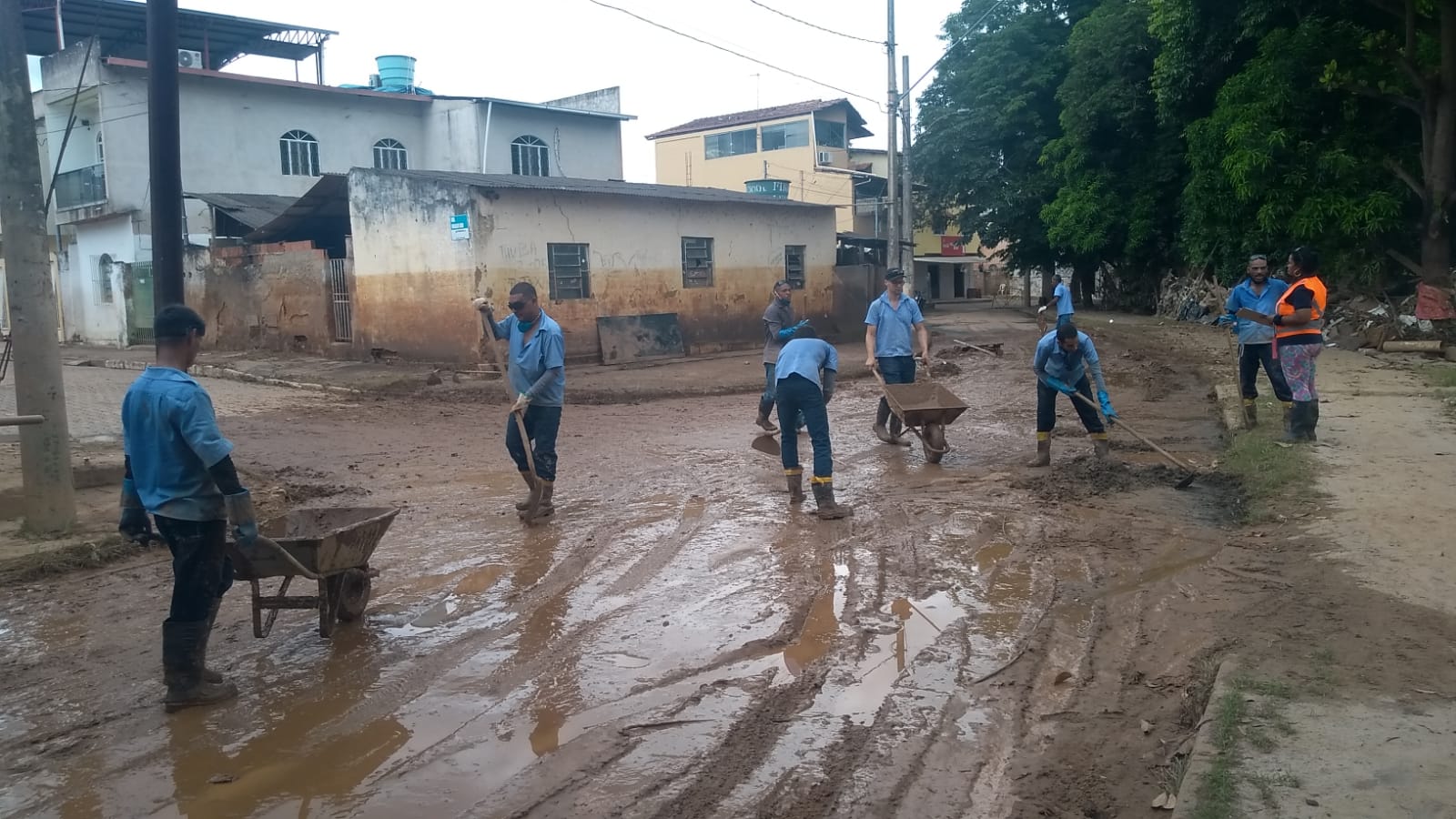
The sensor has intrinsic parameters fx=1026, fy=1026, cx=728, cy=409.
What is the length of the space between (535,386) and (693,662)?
329 cm

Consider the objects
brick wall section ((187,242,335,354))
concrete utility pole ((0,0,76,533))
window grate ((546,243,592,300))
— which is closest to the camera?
concrete utility pole ((0,0,76,533))

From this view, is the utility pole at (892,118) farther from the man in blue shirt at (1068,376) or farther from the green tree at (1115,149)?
the man in blue shirt at (1068,376)

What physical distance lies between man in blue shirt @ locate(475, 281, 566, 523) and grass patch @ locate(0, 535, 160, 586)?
2568 mm

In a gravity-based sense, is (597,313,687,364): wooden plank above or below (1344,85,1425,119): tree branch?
below

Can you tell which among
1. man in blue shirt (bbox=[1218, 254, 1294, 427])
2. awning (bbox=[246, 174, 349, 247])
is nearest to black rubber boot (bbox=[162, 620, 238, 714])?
man in blue shirt (bbox=[1218, 254, 1294, 427])

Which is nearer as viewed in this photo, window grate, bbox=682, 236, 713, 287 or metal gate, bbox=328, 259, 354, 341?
metal gate, bbox=328, 259, 354, 341

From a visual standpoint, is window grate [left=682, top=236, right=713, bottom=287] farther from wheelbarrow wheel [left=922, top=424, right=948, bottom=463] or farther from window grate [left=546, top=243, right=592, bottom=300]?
wheelbarrow wheel [left=922, top=424, right=948, bottom=463]

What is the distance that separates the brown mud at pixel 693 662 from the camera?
3.75 m

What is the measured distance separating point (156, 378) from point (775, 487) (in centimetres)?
541

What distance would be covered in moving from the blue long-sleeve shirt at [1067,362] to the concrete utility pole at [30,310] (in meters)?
7.61

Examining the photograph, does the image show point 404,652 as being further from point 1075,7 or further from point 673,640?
point 1075,7

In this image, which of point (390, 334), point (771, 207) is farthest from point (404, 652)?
point (771, 207)

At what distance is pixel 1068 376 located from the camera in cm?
895

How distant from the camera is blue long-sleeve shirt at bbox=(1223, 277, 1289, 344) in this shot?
9.50 metres
